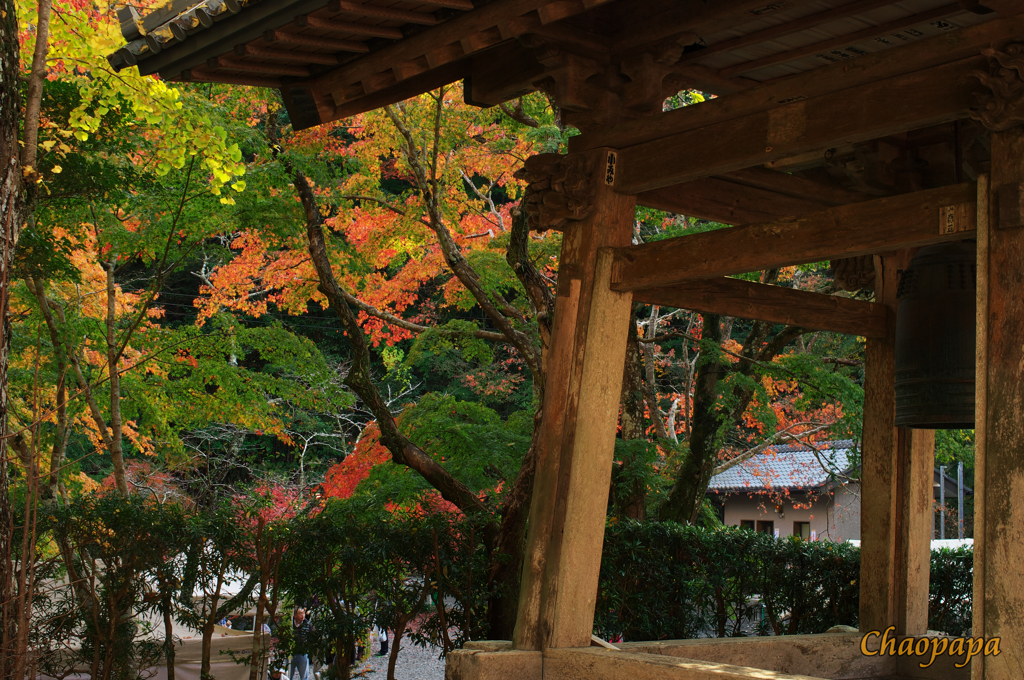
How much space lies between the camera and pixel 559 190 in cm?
425

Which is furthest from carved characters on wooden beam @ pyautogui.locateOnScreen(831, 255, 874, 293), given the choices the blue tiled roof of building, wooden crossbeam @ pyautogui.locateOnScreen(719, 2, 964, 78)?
the blue tiled roof of building

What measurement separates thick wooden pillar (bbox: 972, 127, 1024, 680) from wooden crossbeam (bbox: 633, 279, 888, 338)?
5.54 feet

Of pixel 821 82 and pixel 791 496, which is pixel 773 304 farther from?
pixel 791 496

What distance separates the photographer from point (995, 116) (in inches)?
118

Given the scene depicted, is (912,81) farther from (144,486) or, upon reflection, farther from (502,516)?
(144,486)

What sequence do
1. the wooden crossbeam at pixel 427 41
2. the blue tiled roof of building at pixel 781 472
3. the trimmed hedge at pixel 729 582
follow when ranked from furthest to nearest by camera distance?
the blue tiled roof of building at pixel 781 472 < the trimmed hedge at pixel 729 582 < the wooden crossbeam at pixel 427 41

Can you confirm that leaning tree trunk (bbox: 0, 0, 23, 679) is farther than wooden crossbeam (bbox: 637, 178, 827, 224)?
Yes

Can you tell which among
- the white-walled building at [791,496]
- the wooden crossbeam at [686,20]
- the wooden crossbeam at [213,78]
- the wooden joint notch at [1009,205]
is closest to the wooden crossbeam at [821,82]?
the wooden crossbeam at [686,20]

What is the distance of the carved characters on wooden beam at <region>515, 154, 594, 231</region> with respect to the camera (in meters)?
4.23

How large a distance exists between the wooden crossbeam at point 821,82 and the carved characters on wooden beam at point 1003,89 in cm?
8

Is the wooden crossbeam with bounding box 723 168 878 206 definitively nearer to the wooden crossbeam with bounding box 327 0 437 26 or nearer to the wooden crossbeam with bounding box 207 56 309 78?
the wooden crossbeam with bounding box 327 0 437 26

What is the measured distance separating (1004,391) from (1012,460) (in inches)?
9.0

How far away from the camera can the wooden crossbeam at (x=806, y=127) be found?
3.19 metres

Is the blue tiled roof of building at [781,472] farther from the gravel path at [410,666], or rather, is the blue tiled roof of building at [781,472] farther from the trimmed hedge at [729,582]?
the trimmed hedge at [729,582]
